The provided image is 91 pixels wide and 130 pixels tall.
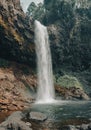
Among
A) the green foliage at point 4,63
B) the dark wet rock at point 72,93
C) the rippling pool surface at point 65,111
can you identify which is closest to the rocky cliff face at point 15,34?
the green foliage at point 4,63

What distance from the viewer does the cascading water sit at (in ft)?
302

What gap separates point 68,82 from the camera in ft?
311

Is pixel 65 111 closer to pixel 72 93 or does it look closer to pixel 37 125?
pixel 37 125

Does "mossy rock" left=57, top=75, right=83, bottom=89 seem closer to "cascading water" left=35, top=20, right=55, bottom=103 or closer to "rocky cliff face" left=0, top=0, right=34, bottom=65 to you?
"cascading water" left=35, top=20, right=55, bottom=103

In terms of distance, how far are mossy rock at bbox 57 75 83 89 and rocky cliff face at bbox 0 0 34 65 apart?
11.2 metres

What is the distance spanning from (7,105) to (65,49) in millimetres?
44553

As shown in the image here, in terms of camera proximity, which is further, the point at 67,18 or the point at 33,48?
the point at 67,18

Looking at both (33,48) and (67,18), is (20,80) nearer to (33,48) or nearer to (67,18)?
(33,48)

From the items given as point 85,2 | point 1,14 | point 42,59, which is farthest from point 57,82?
point 85,2

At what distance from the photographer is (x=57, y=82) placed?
316 ft

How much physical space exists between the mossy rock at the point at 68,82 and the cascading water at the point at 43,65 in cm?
312

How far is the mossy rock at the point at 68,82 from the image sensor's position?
311ft

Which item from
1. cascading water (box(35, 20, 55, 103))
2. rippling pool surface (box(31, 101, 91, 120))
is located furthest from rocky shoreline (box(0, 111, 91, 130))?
cascading water (box(35, 20, 55, 103))

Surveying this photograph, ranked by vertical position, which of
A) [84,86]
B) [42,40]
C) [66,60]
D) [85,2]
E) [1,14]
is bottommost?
[84,86]
